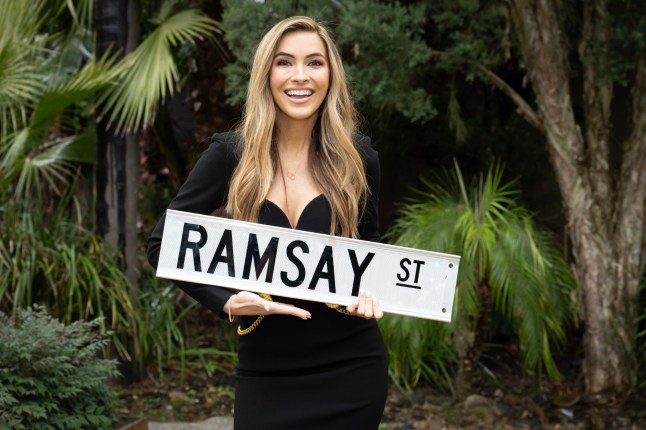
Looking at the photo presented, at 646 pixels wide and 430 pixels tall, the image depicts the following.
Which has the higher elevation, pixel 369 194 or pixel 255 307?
pixel 369 194

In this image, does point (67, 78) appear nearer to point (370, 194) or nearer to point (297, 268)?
point (370, 194)

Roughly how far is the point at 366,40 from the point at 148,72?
1607 millimetres

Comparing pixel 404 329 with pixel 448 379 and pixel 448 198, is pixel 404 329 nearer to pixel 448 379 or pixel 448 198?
pixel 448 379

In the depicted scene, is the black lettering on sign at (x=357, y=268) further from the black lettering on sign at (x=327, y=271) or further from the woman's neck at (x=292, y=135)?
the woman's neck at (x=292, y=135)

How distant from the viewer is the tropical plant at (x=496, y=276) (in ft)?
19.6

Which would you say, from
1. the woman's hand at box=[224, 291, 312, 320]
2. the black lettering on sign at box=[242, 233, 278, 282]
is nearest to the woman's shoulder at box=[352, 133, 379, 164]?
the black lettering on sign at box=[242, 233, 278, 282]

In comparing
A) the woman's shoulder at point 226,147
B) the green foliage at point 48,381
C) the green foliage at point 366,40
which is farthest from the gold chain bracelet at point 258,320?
the green foliage at point 366,40

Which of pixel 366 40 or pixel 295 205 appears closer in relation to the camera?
pixel 295 205

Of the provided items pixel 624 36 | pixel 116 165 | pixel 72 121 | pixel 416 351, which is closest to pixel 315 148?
pixel 624 36

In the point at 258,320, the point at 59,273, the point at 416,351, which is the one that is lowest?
the point at 416,351

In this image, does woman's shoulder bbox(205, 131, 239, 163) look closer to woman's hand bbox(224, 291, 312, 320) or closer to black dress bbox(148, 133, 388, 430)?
black dress bbox(148, 133, 388, 430)

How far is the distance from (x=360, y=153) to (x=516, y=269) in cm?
321

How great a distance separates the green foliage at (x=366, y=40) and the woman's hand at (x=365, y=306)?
323 cm

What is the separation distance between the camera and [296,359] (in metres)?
2.78
